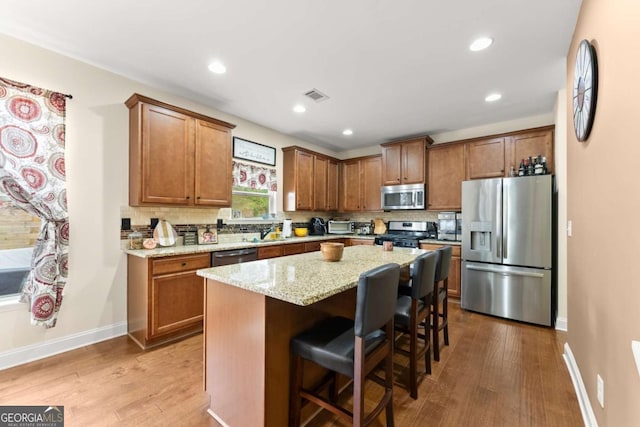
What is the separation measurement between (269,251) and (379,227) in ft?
8.20

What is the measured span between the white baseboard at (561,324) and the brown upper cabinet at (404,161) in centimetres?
242

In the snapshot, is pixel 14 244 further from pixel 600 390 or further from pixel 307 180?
pixel 600 390

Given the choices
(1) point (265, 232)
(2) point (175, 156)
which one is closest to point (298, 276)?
(2) point (175, 156)

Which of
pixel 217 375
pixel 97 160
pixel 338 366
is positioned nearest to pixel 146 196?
pixel 97 160

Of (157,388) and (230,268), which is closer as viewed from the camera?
(230,268)

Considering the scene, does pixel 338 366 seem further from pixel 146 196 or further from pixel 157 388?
pixel 146 196

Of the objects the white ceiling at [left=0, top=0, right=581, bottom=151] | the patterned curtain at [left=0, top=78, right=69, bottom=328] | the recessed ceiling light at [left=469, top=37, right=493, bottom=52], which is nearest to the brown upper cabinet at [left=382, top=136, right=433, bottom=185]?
the white ceiling at [left=0, top=0, right=581, bottom=151]

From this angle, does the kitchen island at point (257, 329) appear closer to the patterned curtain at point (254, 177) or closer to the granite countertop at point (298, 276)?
the granite countertop at point (298, 276)

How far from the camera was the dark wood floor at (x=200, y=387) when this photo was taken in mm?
1650

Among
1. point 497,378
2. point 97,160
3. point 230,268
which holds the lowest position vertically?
point 497,378

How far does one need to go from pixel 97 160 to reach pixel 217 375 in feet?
7.90

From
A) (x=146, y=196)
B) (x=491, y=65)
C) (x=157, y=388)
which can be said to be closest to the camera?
(x=157, y=388)

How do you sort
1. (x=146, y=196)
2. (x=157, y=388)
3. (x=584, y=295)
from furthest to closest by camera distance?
(x=146, y=196) < (x=157, y=388) < (x=584, y=295)

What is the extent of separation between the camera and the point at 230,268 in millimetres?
1759
